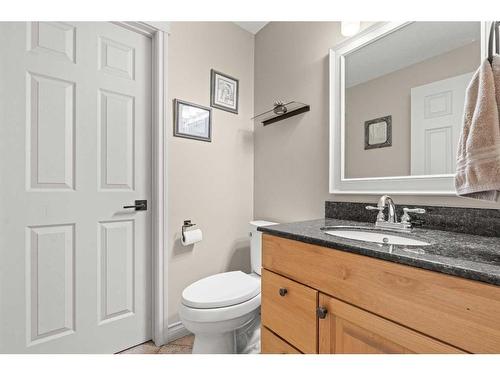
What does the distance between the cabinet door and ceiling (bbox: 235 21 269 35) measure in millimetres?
1932

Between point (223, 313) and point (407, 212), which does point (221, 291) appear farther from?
point (407, 212)

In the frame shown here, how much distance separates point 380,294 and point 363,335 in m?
0.14

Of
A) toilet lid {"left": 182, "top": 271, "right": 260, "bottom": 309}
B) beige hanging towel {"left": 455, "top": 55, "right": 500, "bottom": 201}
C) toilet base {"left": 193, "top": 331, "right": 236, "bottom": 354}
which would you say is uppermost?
beige hanging towel {"left": 455, "top": 55, "right": 500, "bottom": 201}

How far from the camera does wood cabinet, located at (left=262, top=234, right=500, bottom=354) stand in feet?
1.56

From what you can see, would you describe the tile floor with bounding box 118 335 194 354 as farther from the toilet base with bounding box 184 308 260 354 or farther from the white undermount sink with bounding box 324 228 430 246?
the white undermount sink with bounding box 324 228 430 246

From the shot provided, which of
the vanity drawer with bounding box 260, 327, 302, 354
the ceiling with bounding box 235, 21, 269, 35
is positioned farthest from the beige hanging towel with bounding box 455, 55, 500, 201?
the ceiling with bounding box 235, 21, 269, 35

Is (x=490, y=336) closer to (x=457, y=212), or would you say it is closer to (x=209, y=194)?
(x=457, y=212)

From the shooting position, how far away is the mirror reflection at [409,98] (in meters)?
0.92

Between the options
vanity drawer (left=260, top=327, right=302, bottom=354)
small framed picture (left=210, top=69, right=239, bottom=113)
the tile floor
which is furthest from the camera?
small framed picture (left=210, top=69, right=239, bottom=113)

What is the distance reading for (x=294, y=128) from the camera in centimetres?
156

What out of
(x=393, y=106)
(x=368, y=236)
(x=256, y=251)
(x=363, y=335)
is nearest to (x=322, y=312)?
(x=363, y=335)

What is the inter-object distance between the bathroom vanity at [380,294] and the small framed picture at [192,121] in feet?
3.11
